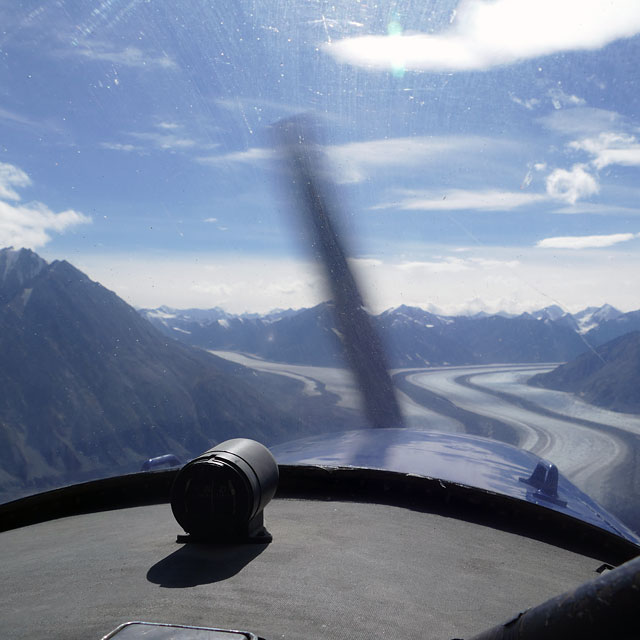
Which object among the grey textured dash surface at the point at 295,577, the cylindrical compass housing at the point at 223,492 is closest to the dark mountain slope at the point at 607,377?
the grey textured dash surface at the point at 295,577

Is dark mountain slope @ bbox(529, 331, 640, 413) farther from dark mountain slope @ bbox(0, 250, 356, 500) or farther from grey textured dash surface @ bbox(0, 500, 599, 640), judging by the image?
grey textured dash surface @ bbox(0, 500, 599, 640)

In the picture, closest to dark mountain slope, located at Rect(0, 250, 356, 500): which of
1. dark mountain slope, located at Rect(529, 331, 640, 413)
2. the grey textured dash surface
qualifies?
dark mountain slope, located at Rect(529, 331, 640, 413)

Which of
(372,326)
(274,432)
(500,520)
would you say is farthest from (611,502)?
(274,432)

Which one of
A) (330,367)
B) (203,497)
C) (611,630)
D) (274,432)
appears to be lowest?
(274,432)

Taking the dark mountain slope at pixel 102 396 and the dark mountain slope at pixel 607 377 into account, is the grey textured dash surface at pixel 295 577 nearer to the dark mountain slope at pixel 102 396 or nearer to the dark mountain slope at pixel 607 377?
the dark mountain slope at pixel 102 396

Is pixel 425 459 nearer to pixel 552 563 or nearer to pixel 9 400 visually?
pixel 552 563
